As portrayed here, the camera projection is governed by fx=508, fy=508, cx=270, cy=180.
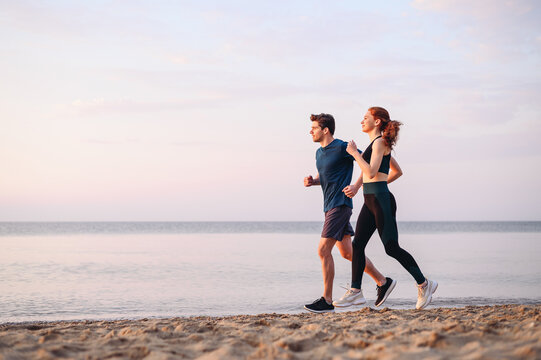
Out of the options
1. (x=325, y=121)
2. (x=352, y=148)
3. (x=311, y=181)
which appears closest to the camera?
(x=352, y=148)

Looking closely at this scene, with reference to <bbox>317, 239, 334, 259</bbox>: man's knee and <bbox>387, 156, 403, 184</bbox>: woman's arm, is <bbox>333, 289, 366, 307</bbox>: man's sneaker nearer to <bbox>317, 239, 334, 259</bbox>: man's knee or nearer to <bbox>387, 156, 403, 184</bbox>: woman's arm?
<bbox>317, 239, 334, 259</bbox>: man's knee

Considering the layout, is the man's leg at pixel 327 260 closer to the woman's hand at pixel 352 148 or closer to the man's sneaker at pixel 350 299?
the man's sneaker at pixel 350 299

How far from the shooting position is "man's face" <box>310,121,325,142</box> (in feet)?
18.7

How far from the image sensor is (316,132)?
573cm

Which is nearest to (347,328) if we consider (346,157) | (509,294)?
(346,157)

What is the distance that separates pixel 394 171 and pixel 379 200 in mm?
518

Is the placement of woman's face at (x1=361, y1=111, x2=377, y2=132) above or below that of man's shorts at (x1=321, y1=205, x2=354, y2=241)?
above

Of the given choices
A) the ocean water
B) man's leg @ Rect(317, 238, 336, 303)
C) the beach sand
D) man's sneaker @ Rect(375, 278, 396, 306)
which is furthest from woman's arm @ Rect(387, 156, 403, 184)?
the ocean water

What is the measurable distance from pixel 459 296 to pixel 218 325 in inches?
209

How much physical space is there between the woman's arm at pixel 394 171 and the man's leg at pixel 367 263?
0.79m

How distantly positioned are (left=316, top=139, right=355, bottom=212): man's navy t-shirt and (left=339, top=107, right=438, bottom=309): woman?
242 mm

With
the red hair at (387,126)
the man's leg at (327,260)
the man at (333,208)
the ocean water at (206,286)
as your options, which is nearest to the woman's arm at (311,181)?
the man at (333,208)

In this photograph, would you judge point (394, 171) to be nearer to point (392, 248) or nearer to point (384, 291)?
point (392, 248)

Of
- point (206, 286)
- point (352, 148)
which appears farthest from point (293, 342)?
point (206, 286)
